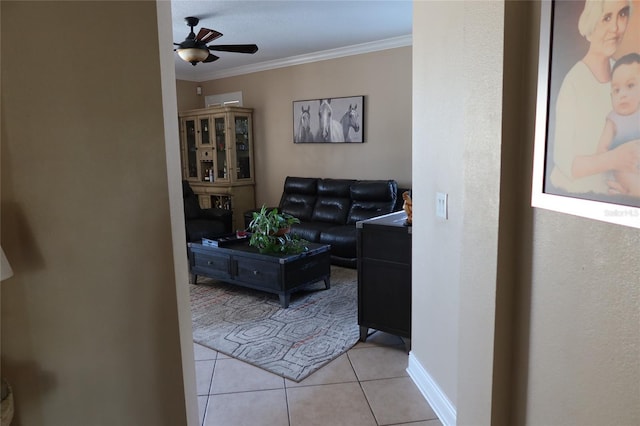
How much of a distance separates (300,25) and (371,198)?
6.71 feet

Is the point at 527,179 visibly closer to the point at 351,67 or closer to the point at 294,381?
the point at 294,381

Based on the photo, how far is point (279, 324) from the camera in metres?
3.30

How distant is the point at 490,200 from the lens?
1364mm

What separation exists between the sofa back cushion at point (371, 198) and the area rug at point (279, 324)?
3.13ft

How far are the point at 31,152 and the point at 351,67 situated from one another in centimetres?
458

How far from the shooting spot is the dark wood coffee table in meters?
3.58

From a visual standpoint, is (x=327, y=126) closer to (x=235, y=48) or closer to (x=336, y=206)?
(x=336, y=206)

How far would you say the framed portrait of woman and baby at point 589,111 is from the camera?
91 cm

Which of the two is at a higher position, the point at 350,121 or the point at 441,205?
the point at 350,121

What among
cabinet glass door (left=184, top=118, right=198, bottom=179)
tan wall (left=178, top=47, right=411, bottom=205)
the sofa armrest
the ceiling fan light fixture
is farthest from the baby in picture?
cabinet glass door (left=184, top=118, right=198, bottom=179)

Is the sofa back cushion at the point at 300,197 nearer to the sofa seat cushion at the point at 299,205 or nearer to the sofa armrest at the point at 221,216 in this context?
the sofa seat cushion at the point at 299,205

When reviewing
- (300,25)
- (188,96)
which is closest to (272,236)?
(300,25)

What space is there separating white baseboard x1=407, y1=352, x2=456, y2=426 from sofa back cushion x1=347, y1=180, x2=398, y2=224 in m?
2.51

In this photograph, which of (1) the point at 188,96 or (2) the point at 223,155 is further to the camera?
(1) the point at 188,96
